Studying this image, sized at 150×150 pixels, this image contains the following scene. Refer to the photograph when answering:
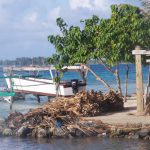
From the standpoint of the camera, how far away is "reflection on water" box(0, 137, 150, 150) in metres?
19.2

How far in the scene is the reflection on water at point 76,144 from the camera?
19.2m

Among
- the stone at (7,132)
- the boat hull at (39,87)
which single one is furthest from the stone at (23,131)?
the boat hull at (39,87)

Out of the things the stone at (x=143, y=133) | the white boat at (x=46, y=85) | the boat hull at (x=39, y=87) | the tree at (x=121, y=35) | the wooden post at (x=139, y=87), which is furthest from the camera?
the boat hull at (x=39, y=87)

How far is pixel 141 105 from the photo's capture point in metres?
23.2

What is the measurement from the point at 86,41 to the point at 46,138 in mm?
6941

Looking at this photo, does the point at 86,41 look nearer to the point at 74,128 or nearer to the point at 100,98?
the point at 100,98

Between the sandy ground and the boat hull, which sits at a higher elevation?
the boat hull

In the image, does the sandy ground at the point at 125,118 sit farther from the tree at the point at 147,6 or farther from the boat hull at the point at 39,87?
the boat hull at the point at 39,87

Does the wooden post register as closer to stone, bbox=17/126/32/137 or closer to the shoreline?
the shoreline

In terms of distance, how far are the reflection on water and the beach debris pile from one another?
58cm

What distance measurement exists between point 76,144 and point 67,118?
2.40 metres

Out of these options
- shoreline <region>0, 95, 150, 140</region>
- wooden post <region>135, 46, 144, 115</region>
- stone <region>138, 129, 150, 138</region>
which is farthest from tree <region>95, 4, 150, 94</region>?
stone <region>138, 129, 150, 138</region>

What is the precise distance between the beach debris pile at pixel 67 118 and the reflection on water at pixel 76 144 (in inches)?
23.0

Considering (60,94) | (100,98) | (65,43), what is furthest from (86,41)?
(60,94)
